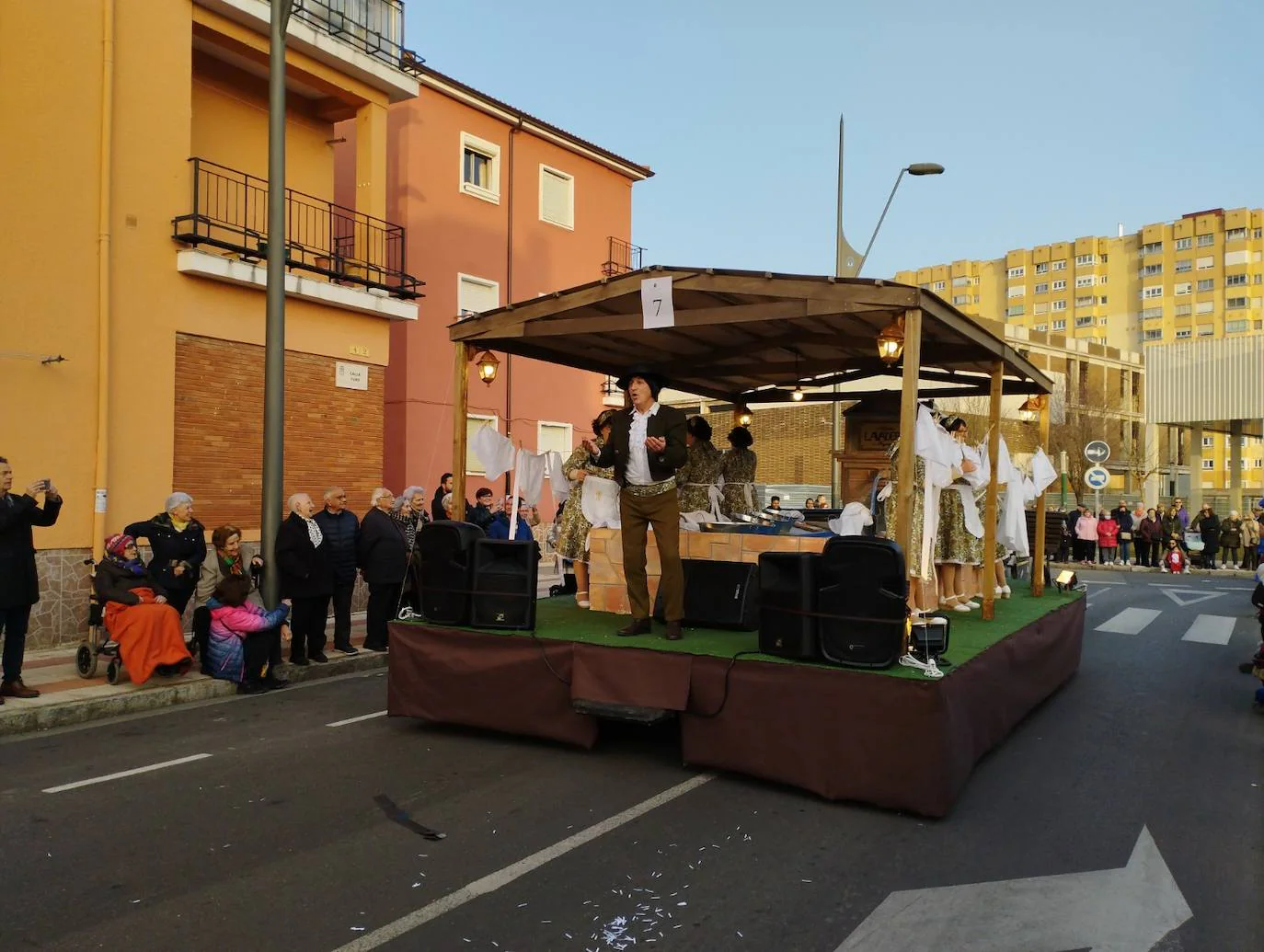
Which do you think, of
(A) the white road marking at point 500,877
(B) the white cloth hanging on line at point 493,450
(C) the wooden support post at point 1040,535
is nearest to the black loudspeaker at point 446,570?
(B) the white cloth hanging on line at point 493,450

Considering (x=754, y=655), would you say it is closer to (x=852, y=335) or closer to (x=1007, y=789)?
(x=1007, y=789)

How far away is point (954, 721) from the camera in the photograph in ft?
17.9

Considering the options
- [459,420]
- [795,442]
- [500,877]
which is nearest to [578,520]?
[459,420]

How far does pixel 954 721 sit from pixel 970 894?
125cm

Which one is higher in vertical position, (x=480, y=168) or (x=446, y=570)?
(x=480, y=168)

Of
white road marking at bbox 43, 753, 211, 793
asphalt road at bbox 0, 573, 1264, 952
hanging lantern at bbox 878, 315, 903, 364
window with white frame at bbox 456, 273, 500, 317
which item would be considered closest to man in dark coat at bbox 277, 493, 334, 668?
asphalt road at bbox 0, 573, 1264, 952

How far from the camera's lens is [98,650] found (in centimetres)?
855

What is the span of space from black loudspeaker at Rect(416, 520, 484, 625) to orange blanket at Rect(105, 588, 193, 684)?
2.68 m

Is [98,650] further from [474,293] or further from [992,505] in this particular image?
[474,293]

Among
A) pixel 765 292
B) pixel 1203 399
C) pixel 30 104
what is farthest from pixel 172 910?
pixel 1203 399

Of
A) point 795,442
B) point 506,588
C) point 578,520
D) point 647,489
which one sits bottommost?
point 506,588

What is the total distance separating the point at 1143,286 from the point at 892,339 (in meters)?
97.4

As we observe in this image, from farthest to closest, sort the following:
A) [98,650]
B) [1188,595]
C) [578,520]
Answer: [1188,595], [578,520], [98,650]

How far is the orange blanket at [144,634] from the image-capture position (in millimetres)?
8352
